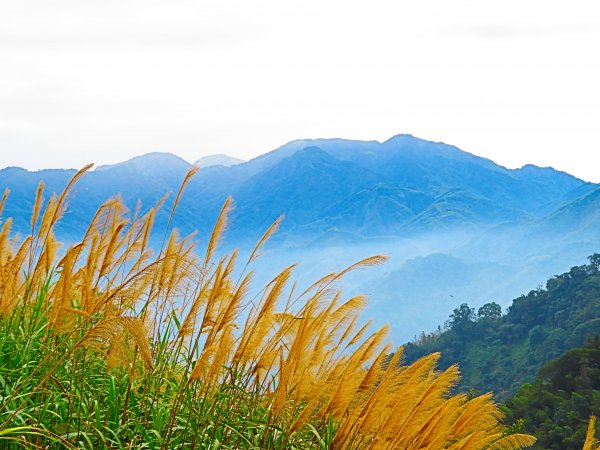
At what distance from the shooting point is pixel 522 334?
71.2 metres

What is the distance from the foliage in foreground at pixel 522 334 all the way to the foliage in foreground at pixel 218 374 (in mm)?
60810

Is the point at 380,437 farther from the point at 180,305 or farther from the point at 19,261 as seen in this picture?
the point at 19,261

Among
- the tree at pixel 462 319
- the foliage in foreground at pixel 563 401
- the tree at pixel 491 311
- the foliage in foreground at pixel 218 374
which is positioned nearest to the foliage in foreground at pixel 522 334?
the tree at pixel 462 319

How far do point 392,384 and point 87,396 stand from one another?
1303mm

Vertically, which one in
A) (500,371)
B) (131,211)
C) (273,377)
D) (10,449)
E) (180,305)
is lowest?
(500,371)

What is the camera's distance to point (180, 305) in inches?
143

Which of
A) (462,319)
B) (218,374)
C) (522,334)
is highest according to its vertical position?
(218,374)

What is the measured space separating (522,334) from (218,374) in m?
72.7

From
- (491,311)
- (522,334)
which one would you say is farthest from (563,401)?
(491,311)

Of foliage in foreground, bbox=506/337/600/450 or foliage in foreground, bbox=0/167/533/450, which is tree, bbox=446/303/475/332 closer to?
foliage in foreground, bbox=506/337/600/450

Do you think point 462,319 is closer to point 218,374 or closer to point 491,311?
point 491,311

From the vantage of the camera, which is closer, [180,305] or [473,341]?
[180,305]

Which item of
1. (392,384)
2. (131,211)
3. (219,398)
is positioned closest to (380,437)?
(392,384)

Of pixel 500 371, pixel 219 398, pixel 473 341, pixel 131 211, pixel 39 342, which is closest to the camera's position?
pixel 219 398
